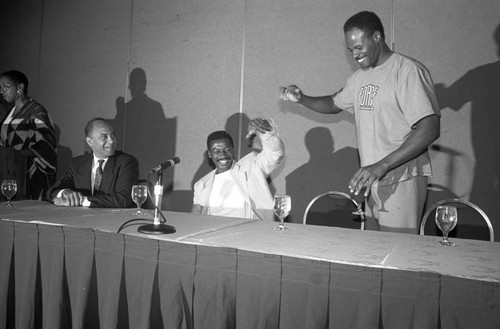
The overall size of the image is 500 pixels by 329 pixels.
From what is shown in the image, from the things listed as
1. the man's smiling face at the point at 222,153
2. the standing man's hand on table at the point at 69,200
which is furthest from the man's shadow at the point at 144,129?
the standing man's hand on table at the point at 69,200

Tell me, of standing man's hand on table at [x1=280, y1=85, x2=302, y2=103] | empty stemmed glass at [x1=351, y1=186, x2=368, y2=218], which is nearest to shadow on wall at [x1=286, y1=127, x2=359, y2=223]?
empty stemmed glass at [x1=351, y1=186, x2=368, y2=218]

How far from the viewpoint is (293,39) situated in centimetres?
318

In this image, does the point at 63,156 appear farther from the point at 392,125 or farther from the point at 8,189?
the point at 392,125

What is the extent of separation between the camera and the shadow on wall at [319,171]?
3.00 m

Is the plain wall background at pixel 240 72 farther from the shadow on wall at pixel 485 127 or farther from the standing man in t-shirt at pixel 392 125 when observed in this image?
the standing man in t-shirt at pixel 392 125

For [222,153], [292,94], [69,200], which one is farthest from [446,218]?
[69,200]

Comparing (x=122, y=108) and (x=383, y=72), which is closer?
(x=383, y=72)

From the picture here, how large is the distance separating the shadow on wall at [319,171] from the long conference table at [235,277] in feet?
5.23

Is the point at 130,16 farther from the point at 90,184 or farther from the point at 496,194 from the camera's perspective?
the point at 496,194

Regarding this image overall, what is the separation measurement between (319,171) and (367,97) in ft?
4.18

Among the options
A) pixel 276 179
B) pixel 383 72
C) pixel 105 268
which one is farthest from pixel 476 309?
pixel 276 179

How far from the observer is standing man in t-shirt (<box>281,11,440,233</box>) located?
65.9 inches

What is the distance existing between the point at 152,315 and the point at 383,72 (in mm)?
1416

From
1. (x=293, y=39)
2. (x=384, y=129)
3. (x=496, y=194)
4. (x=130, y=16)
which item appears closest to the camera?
(x=384, y=129)
